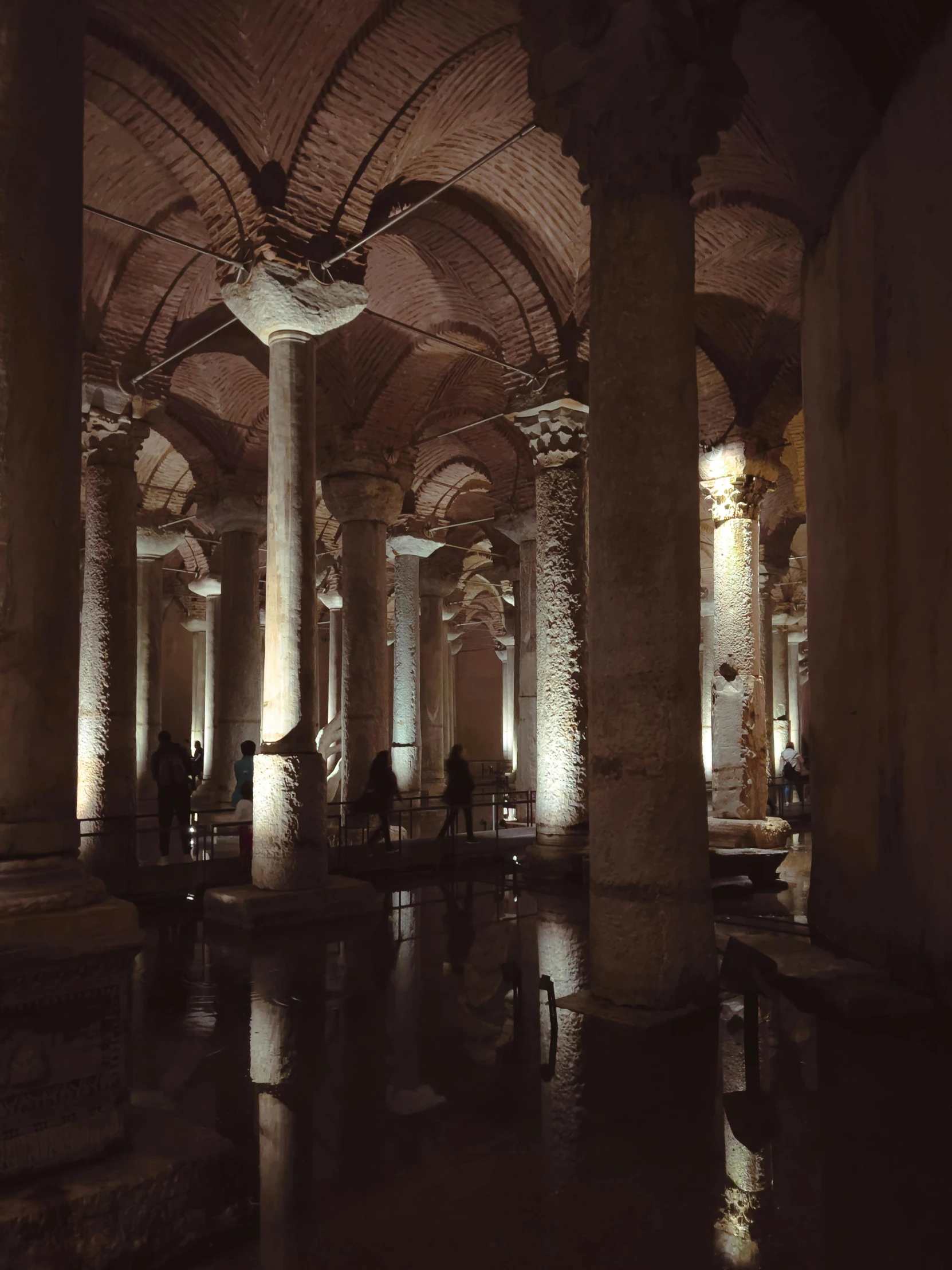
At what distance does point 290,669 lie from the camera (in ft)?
24.7

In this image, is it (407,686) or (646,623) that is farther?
(407,686)

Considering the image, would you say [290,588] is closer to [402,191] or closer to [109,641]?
[109,641]

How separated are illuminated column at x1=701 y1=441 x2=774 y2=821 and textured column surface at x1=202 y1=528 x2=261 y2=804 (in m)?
6.08

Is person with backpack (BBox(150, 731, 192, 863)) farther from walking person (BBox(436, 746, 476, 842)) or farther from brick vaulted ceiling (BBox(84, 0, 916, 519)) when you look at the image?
brick vaulted ceiling (BBox(84, 0, 916, 519))

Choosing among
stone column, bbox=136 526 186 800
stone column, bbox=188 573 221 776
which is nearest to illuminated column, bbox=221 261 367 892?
stone column, bbox=136 526 186 800

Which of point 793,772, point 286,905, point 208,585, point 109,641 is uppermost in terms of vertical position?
point 208,585

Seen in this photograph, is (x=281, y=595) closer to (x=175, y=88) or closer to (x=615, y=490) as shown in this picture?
(x=615, y=490)

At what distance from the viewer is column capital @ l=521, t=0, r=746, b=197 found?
487 cm

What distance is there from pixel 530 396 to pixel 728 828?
5306mm

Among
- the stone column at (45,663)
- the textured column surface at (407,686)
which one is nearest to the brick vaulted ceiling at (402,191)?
the textured column surface at (407,686)

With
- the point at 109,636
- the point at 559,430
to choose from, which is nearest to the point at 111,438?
the point at 109,636

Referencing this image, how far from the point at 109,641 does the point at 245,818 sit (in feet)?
7.41

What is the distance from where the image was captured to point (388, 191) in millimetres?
8852

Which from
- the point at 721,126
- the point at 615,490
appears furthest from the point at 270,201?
the point at 615,490
